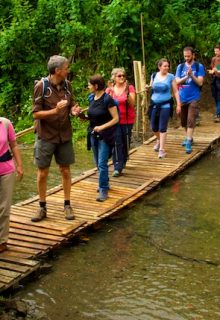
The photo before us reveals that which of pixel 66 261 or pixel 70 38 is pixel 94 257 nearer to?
pixel 66 261

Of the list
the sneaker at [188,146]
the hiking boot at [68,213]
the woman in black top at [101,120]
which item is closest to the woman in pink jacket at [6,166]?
the hiking boot at [68,213]

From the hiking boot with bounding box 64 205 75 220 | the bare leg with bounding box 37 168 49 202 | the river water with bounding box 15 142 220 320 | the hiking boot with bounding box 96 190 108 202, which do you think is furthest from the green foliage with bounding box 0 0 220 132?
the bare leg with bounding box 37 168 49 202

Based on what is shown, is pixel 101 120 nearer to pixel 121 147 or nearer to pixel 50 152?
pixel 50 152

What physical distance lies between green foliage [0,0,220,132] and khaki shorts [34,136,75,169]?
6.74m

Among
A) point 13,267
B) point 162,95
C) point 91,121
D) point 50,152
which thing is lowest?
point 13,267

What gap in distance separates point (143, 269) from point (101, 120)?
2.30 meters

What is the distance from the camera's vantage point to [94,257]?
19.1 feet

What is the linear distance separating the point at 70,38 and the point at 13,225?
9.57 metres

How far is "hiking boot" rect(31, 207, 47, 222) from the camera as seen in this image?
6.46m

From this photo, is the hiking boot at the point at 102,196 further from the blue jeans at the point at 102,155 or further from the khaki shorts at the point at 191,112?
the khaki shorts at the point at 191,112

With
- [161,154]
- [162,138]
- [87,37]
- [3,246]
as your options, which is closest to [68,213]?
[3,246]

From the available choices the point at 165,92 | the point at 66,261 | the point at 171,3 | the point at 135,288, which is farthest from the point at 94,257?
the point at 171,3

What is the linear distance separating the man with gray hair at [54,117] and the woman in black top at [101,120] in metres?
0.73

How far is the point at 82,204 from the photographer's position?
283 inches
